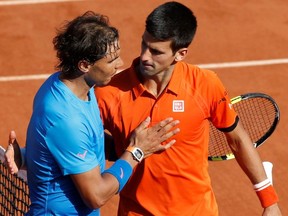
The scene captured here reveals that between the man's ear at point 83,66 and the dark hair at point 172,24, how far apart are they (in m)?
0.79

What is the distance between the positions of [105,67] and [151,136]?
653 mm

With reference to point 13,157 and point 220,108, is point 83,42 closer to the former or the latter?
point 13,157

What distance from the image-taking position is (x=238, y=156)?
5691mm

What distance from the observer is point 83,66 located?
469 cm

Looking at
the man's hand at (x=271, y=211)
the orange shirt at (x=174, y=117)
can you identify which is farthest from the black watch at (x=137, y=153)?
the man's hand at (x=271, y=211)

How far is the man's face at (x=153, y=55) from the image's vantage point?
17.4 ft

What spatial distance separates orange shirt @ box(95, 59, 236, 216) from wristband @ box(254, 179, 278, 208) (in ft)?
1.50

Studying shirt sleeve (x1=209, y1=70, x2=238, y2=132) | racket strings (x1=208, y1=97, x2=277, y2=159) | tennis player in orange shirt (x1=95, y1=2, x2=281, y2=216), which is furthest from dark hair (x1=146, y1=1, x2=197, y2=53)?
racket strings (x1=208, y1=97, x2=277, y2=159)

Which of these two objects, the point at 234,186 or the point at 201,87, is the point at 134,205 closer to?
the point at 201,87

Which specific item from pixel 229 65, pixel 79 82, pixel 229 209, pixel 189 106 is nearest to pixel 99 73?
pixel 79 82

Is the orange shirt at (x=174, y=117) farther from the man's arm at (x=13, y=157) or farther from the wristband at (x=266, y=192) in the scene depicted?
the man's arm at (x=13, y=157)

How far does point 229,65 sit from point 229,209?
322 centimetres

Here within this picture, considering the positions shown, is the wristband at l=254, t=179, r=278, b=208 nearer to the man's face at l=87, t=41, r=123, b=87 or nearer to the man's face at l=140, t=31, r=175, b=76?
the man's face at l=140, t=31, r=175, b=76

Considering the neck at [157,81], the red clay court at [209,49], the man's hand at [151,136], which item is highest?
the neck at [157,81]
